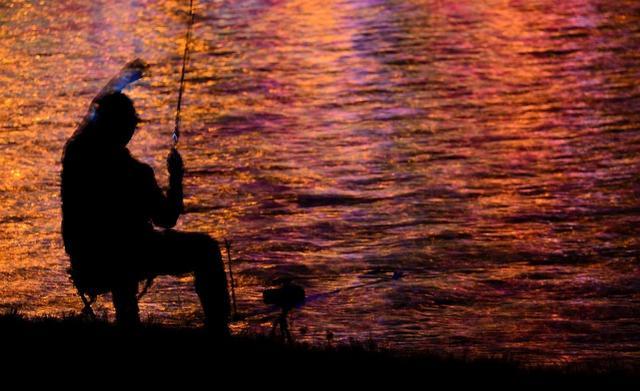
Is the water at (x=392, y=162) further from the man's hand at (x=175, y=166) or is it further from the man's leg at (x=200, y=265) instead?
the man's hand at (x=175, y=166)

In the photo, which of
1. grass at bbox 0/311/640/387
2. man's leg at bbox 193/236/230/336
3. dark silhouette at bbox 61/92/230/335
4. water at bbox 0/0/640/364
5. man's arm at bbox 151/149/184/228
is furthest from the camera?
water at bbox 0/0/640/364

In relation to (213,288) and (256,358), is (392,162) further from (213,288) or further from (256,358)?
(256,358)

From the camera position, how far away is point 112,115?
22.9ft

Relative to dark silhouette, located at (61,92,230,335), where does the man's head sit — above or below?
above

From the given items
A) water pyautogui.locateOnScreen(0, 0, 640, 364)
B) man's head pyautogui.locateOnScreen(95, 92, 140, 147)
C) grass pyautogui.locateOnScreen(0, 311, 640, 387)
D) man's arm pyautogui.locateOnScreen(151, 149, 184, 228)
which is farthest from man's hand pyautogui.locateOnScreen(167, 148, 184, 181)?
water pyautogui.locateOnScreen(0, 0, 640, 364)

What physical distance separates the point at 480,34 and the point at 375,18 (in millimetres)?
2701

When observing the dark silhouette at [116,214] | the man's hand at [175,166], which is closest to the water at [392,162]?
the dark silhouette at [116,214]

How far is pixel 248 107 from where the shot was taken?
17.2 metres

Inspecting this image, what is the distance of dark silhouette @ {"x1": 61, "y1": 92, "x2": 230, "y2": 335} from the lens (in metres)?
6.93

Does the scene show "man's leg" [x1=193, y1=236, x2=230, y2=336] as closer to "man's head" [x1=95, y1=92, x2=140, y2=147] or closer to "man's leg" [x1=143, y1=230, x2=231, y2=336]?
"man's leg" [x1=143, y1=230, x2=231, y2=336]

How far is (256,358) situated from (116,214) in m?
1.02

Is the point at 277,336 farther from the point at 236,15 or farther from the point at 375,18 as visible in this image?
the point at 236,15

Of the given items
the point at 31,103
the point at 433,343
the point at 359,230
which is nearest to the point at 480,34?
the point at 31,103

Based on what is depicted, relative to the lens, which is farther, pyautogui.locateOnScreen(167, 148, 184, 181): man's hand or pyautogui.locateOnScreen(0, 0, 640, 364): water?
pyautogui.locateOnScreen(0, 0, 640, 364): water
